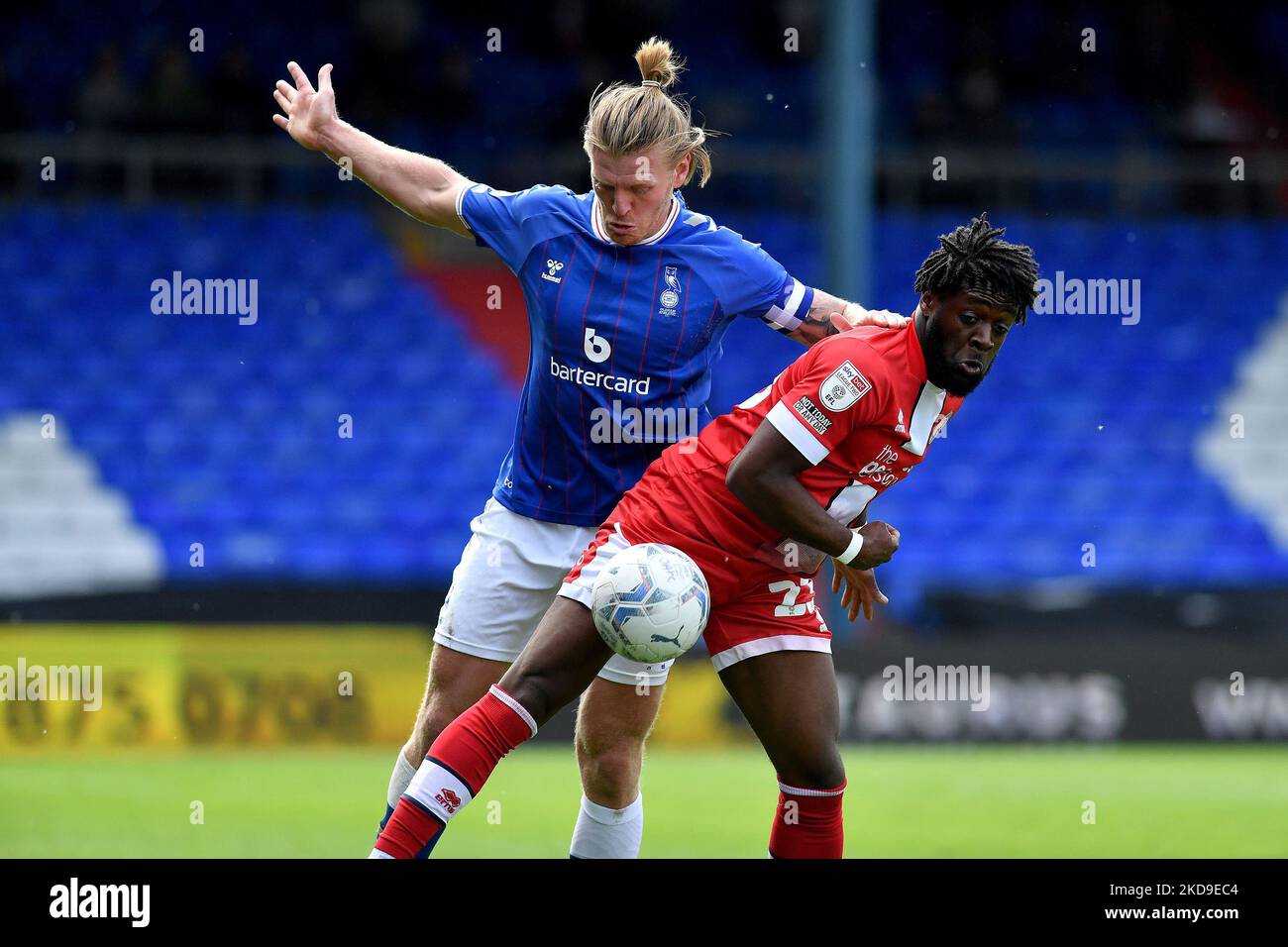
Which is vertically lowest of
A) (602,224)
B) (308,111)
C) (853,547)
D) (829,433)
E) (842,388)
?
(853,547)

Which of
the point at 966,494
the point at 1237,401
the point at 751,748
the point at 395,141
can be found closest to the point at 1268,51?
the point at 1237,401

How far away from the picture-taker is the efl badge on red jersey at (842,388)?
4.73 metres

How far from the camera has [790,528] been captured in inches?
189

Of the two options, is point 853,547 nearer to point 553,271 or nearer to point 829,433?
point 829,433

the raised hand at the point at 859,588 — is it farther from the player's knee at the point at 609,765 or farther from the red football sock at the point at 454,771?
the red football sock at the point at 454,771

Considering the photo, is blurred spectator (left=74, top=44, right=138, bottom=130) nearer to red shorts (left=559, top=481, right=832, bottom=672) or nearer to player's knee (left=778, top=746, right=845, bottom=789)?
red shorts (left=559, top=481, right=832, bottom=672)

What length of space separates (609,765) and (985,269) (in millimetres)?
1907

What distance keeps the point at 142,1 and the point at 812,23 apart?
6383 mm

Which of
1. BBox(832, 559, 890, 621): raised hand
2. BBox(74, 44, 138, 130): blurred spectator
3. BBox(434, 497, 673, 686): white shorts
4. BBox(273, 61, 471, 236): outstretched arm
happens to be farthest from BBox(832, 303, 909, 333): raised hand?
BBox(74, 44, 138, 130): blurred spectator

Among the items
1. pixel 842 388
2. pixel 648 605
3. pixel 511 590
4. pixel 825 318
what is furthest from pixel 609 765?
pixel 825 318

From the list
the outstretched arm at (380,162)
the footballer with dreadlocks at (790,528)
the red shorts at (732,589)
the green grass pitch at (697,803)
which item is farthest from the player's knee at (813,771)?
the outstretched arm at (380,162)

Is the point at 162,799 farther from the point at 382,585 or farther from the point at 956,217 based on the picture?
the point at 956,217

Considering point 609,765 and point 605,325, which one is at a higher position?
point 605,325

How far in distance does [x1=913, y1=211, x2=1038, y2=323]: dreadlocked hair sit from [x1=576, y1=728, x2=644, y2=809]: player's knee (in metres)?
1.70
